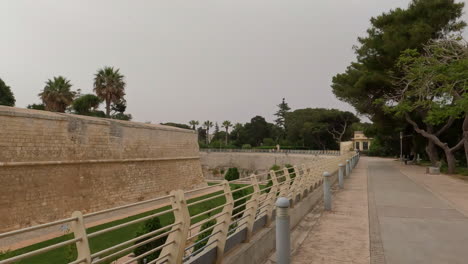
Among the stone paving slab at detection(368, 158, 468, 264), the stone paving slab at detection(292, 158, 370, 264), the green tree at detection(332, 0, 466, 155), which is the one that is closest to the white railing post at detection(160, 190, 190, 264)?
the stone paving slab at detection(292, 158, 370, 264)

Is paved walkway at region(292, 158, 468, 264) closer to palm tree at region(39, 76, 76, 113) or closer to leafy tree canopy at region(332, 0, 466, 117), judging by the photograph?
leafy tree canopy at region(332, 0, 466, 117)

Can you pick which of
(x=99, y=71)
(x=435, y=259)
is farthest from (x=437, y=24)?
(x=99, y=71)

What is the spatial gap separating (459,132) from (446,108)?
11.9 meters

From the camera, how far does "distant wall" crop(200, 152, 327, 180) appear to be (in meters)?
43.2

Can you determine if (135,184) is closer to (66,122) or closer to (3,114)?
(66,122)

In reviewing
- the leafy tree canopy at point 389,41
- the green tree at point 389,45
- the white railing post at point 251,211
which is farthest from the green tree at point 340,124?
the white railing post at point 251,211

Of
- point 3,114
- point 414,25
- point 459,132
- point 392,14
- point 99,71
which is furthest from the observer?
point 99,71

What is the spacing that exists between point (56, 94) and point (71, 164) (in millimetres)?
22946

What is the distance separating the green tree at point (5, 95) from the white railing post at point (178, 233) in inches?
1747

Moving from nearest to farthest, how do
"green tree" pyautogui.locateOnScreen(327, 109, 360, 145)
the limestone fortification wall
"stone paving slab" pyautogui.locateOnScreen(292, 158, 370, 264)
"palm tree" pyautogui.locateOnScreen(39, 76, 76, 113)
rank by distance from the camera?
"stone paving slab" pyautogui.locateOnScreen(292, 158, 370, 264)
the limestone fortification wall
"palm tree" pyautogui.locateOnScreen(39, 76, 76, 113)
"green tree" pyautogui.locateOnScreen(327, 109, 360, 145)

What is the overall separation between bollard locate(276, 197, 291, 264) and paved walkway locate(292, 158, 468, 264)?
3.40 ft

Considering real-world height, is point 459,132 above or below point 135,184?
above

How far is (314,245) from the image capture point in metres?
5.22

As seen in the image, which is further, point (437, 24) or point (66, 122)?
point (437, 24)
